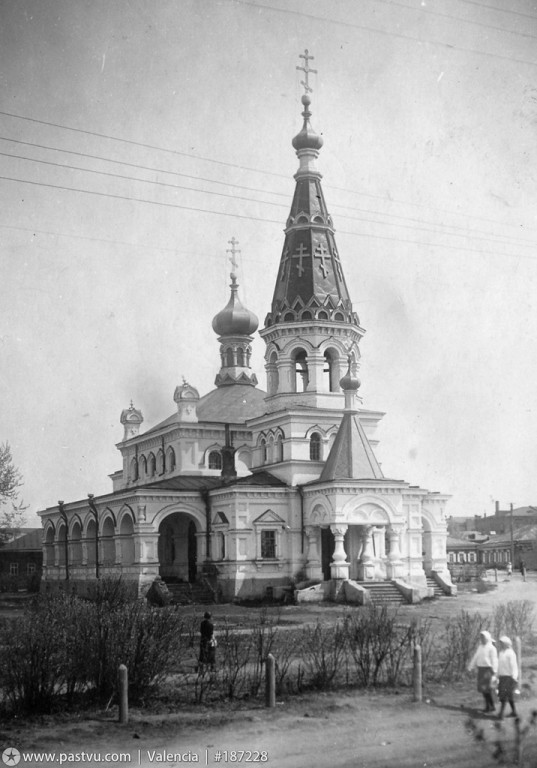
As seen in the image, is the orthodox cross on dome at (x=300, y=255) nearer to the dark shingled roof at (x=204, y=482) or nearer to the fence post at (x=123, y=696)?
the dark shingled roof at (x=204, y=482)

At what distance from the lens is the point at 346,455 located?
33719 millimetres

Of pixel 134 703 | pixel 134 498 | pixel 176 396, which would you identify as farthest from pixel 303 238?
pixel 134 703

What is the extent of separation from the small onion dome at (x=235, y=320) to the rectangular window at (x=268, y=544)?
13.6m

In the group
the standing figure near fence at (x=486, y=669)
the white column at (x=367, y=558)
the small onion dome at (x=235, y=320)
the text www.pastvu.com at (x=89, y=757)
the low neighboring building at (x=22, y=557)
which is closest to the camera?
the text www.pastvu.com at (x=89, y=757)

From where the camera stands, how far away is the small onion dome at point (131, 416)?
154 ft

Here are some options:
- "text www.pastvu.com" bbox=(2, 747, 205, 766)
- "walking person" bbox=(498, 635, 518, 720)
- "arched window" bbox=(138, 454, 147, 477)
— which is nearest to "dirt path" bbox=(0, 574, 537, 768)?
"text www.pastvu.com" bbox=(2, 747, 205, 766)

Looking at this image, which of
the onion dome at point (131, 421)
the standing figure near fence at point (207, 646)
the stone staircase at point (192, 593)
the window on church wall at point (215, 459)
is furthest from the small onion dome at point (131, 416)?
the standing figure near fence at point (207, 646)

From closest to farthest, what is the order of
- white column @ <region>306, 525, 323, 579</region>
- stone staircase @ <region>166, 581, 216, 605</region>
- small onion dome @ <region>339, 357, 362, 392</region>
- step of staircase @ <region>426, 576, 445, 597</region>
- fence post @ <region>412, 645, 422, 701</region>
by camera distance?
fence post @ <region>412, 645, 422, 701</region>
stone staircase @ <region>166, 581, 216, 605</region>
white column @ <region>306, 525, 323, 579</region>
step of staircase @ <region>426, 576, 445, 597</region>
small onion dome @ <region>339, 357, 362, 392</region>

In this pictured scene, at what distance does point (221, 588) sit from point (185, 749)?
2350cm

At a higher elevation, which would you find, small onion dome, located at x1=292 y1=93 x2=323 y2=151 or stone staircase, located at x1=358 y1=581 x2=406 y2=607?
small onion dome, located at x1=292 y1=93 x2=323 y2=151

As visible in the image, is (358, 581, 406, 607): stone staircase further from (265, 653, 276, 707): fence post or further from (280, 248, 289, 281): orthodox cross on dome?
(265, 653, 276, 707): fence post

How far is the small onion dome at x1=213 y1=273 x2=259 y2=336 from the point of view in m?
45.4

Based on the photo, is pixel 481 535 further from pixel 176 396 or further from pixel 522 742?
pixel 522 742

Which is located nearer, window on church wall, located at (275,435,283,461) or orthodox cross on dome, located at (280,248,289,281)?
window on church wall, located at (275,435,283,461)
